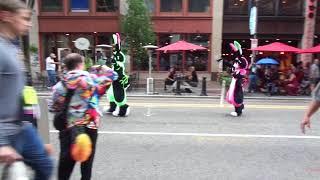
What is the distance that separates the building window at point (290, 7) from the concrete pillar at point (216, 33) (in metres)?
3.63

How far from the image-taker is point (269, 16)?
27344mm

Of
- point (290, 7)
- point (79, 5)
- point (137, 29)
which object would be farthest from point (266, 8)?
point (79, 5)

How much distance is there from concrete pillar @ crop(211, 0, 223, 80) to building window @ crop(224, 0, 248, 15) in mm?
711

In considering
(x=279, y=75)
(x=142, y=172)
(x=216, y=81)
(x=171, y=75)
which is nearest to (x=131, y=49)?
(x=171, y=75)

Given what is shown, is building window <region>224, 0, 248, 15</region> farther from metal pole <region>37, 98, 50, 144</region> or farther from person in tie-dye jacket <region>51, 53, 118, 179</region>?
person in tie-dye jacket <region>51, 53, 118, 179</region>

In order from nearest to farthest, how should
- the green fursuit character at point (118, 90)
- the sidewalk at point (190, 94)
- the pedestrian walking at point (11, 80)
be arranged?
the pedestrian walking at point (11, 80), the green fursuit character at point (118, 90), the sidewalk at point (190, 94)

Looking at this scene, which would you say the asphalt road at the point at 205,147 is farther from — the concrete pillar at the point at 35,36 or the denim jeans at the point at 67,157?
the concrete pillar at the point at 35,36

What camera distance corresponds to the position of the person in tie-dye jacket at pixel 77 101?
469 centimetres

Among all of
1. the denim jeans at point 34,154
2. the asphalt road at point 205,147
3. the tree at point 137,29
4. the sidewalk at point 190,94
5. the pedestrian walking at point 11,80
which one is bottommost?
the sidewalk at point 190,94

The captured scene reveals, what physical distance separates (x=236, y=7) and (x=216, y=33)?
2009mm

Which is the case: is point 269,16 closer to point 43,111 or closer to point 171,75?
point 171,75

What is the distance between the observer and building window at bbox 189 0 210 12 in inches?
1076

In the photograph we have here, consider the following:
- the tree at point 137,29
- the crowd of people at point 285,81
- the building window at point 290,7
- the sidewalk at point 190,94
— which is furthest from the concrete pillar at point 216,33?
the crowd of people at point 285,81

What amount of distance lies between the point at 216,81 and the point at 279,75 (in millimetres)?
6138
